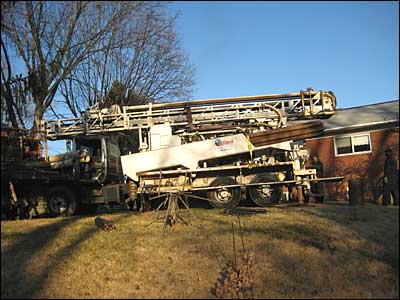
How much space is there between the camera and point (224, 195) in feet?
41.0

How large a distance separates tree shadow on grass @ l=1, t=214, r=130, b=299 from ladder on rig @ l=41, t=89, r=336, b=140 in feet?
18.3

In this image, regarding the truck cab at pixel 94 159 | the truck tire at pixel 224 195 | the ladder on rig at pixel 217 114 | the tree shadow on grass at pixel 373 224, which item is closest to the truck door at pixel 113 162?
the truck cab at pixel 94 159

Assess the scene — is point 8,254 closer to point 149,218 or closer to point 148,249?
point 148,249

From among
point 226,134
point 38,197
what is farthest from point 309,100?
point 38,197

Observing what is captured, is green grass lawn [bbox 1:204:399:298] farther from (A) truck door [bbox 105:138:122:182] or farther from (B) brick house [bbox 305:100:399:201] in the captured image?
(B) brick house [bbox 305:100:399:201]

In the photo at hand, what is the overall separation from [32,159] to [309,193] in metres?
8.53

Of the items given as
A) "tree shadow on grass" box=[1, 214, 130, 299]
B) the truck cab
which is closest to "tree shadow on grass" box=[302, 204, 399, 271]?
"tree shadow on grass" box=[1, 214, 130, 299]

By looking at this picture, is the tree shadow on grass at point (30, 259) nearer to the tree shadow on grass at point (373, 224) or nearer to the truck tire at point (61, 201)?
the truck tire at point (61, 201)

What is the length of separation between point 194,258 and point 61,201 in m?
6.76

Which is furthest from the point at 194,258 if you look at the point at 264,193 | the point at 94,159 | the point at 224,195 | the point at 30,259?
the point at 94,159

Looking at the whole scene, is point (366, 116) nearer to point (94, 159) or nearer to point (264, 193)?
point (264, 193)

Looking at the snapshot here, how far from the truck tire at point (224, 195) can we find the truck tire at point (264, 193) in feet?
1.51

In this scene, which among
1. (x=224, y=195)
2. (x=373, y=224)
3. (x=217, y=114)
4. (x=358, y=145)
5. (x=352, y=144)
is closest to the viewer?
(x=373, y=224)

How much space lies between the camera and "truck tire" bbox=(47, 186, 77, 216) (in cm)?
1227
